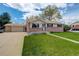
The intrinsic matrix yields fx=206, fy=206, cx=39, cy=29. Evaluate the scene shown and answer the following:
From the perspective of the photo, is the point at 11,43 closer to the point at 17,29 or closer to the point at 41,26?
the point at 17,29

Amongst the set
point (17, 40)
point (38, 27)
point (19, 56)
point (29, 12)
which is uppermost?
point (29, 12)

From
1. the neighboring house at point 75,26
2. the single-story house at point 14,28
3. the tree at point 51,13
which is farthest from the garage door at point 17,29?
the neighboring house at point 75,26

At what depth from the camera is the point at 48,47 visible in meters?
3.09

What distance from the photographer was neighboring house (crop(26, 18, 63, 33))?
3.17 metres

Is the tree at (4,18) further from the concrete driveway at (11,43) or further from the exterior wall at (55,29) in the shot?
the exterior wall at (55,29)

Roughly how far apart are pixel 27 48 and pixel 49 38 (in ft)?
1.21

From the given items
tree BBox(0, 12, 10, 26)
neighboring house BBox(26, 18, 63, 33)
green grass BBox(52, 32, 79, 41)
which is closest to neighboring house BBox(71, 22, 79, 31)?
green grass BBox(52, 32, 79, 41)

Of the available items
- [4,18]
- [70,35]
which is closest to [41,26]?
[70,35]

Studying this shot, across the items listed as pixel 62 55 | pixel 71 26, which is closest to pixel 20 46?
pixel 62 55

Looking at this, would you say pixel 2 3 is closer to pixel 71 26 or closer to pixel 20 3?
pixel 20 3

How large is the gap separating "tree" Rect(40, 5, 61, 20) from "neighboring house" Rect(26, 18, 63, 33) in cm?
8

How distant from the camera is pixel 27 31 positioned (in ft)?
10.5

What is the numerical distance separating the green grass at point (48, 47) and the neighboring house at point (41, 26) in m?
0.11

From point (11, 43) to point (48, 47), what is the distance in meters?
0.56
